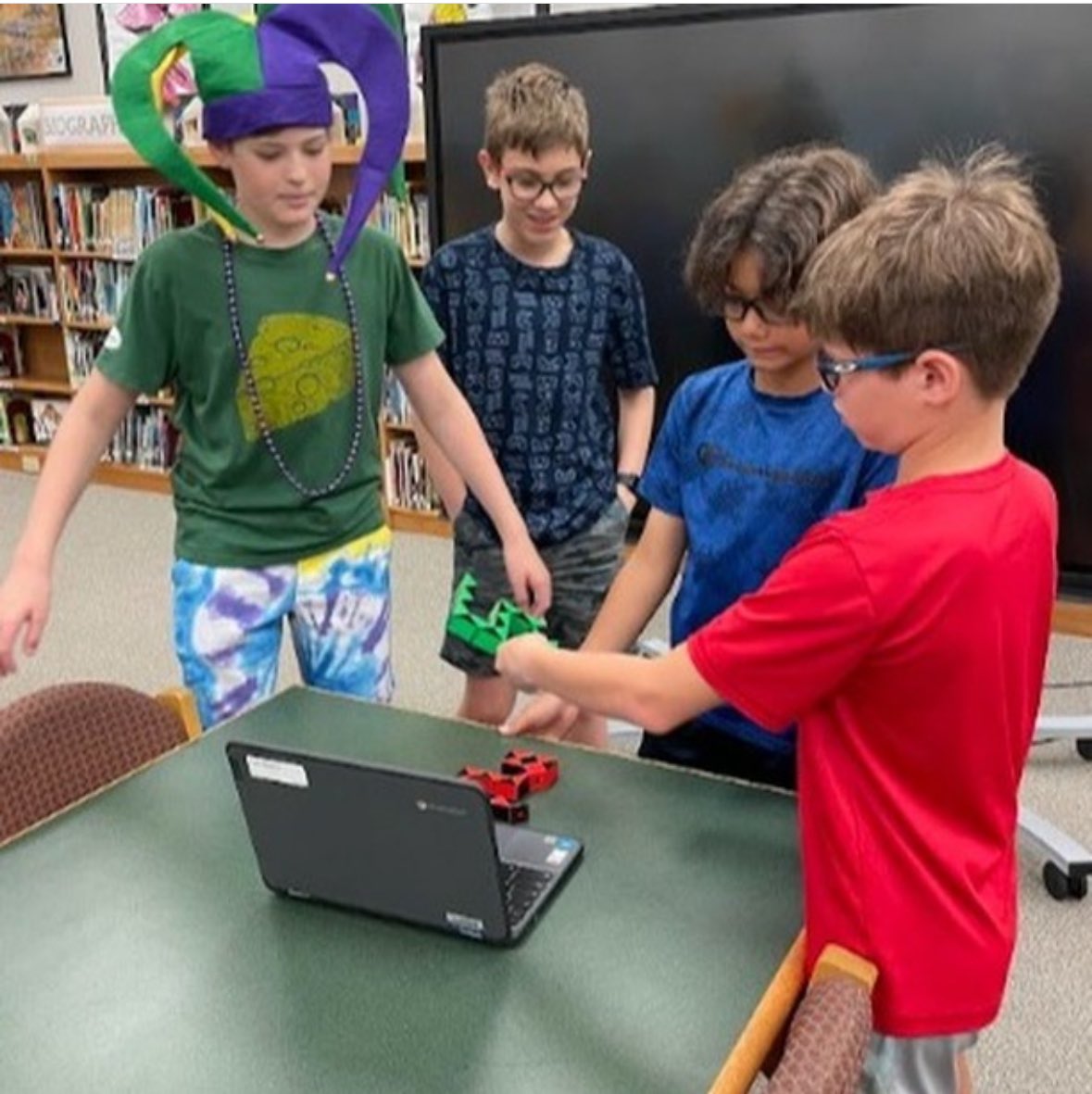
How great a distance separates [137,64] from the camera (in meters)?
1.45

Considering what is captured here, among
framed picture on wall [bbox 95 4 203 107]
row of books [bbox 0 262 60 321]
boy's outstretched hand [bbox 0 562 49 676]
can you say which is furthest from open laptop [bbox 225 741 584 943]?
row of books [bbox 0 262 60 321]

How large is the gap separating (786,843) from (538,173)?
1.21 meters

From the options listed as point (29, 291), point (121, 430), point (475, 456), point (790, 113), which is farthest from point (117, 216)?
point (475, 456)

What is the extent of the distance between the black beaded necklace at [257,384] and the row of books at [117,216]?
11.1ft

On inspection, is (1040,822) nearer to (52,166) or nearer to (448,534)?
(448,534)

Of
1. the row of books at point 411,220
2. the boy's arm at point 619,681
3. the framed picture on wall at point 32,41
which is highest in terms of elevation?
the framed picture on wall at point 32,41

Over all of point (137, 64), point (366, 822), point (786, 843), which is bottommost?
point (786, 843)

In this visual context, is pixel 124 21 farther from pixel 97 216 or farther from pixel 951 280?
pixel 951 280

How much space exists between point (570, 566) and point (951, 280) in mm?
1250

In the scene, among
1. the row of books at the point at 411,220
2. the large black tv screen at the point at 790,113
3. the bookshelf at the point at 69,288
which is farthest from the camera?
the bookshelf at the point at 69,288

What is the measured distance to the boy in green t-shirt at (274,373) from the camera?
1.45 m

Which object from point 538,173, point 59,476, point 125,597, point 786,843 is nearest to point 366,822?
point 786,843

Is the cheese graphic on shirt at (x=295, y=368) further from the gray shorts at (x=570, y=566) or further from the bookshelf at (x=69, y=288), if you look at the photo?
the bookshelf at (x=69, y=288)

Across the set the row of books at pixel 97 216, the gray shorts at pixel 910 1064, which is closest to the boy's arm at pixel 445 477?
the gray shorts at pixel 910 1064
